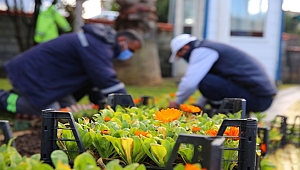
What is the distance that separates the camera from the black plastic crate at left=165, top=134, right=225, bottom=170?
61.1 inches

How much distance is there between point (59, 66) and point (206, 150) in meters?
3.91

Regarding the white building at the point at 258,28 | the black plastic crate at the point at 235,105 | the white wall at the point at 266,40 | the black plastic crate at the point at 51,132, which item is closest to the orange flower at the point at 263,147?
the black plastic crate at the point at 235,105

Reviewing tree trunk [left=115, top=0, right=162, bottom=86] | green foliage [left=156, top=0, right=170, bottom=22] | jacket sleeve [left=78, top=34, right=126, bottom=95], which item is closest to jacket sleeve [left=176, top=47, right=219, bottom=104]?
jacket sleeve [left=78, top=34, right=126, bottom=95]

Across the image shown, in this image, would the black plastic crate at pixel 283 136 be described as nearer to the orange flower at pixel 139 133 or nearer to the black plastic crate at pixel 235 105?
the black plastic crate at pixel 235 105

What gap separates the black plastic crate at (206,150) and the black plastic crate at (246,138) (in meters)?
Answer: 0.27

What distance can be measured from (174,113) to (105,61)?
2907 mm

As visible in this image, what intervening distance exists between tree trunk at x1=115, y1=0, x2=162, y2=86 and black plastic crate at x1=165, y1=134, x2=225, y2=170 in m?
9.83

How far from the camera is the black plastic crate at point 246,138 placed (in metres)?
2.06

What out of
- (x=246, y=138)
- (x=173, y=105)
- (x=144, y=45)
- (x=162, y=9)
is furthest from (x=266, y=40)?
(x=162, y=9)

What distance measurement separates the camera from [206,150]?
5.74 feet

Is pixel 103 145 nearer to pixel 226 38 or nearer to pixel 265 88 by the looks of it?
pixel 265 88

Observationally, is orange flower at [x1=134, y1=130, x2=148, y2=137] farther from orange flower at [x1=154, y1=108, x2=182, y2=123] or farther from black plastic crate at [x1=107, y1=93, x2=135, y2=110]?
black plastic crate at [x1=107, y1=93, x2=135, y2=110]

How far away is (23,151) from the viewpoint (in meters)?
4.41

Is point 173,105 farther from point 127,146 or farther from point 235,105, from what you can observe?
point 127,146
